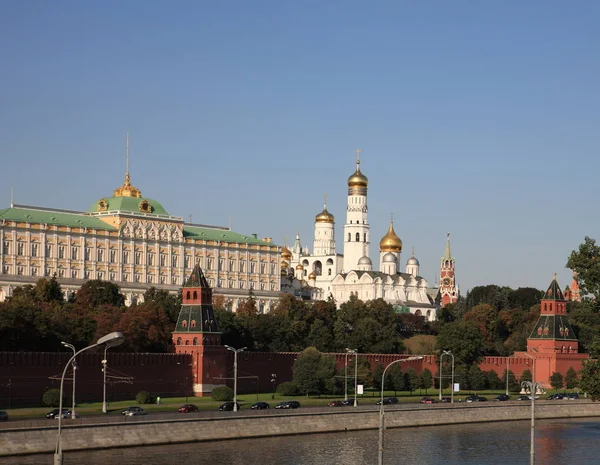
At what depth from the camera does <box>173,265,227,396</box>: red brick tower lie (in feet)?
355

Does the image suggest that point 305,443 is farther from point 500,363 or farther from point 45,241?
point 45,241

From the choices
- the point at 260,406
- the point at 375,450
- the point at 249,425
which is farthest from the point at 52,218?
the point at 375,450

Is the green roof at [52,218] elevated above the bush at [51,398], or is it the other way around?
the green roof at [52,218]

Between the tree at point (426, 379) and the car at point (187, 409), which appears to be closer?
the car at point (187, 409)

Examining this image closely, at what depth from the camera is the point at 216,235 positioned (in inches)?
7633

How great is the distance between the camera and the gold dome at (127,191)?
604 ft

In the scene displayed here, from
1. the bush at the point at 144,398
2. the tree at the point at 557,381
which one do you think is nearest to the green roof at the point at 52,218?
the tree at the point at 557,381

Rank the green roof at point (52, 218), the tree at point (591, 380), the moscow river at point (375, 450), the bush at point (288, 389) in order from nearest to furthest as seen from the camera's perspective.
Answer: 1. the tree at point (591, 380)
2. the moscow river at point (375, 450)
3. the bush at point (288, 389)
4. the green roof at point (52, 218)

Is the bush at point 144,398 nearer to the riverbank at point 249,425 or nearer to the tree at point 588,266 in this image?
the riverbank at point 249,425

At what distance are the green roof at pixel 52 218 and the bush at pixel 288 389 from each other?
208 ft

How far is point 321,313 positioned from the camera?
152m

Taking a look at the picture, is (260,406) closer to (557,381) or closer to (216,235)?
(557,381)

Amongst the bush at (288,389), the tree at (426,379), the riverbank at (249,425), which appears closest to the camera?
the riverbank at (249,425)

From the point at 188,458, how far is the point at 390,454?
1164 centimetres
